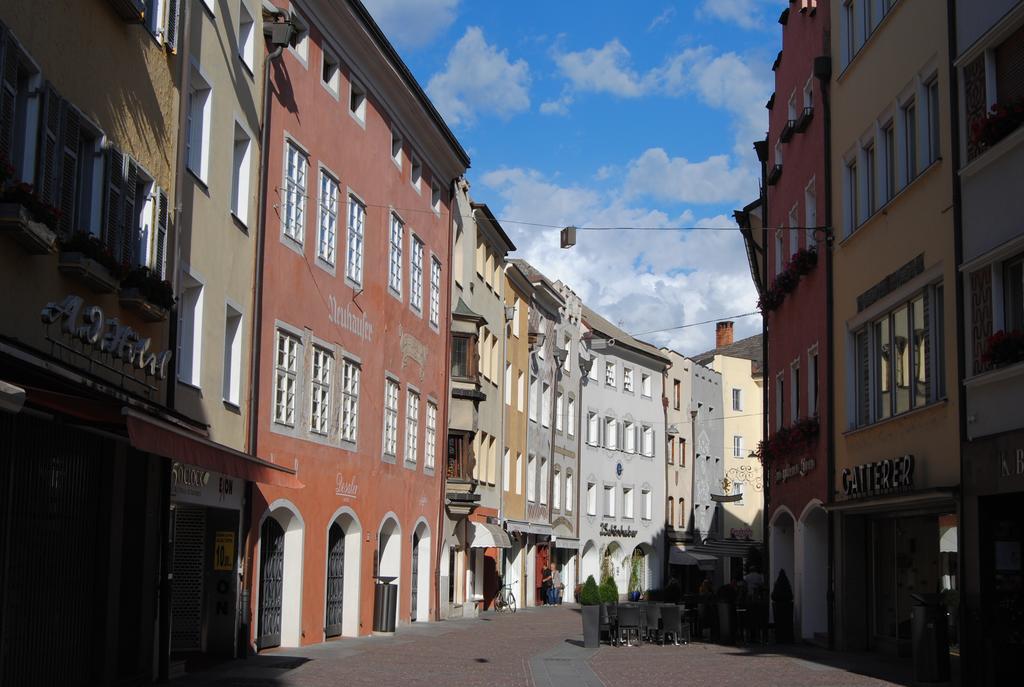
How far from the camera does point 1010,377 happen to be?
54.4ft

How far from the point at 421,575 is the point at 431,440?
11.8ft

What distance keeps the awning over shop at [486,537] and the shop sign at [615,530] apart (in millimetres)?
20728

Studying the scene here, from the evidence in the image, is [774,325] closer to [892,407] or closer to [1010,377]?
[892,407]

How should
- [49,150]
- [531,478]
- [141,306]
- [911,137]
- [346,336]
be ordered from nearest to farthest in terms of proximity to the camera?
[49,150] < [141,306] < [911,137] < [346,336] < [531,478]

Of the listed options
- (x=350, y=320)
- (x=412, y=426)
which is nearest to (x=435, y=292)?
(x=412, y=426)

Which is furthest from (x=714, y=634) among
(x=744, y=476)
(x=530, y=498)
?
(x=744, y=476)

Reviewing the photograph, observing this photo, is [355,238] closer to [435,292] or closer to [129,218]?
[435,292]

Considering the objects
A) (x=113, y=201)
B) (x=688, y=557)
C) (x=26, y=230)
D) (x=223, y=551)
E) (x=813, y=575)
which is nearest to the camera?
(x=26, y=230)

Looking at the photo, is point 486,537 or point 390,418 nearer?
point 390,418

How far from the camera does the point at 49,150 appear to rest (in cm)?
1443

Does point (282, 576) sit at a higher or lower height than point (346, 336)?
lower

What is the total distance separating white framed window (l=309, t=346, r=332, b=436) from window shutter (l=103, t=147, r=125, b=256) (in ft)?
32.6

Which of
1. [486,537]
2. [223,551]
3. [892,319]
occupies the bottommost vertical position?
[223,551]

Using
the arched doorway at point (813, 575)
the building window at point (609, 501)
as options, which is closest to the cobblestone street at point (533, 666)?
the arched doorway at point (813, 575)
